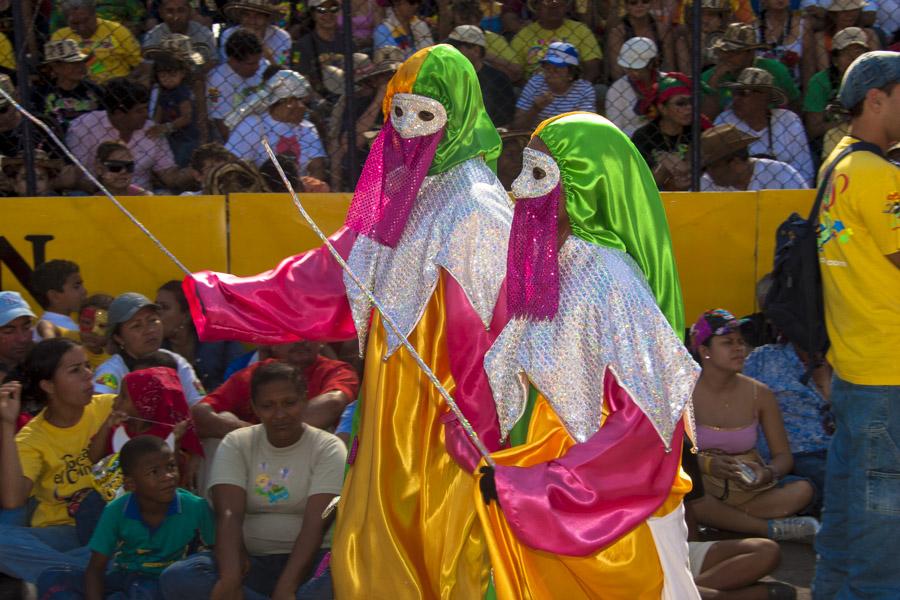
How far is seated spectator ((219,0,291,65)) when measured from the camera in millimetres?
7457

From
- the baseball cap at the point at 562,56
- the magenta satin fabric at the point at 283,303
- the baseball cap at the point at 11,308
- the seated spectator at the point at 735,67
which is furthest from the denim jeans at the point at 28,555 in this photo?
the seated spectator at the point at 735,67

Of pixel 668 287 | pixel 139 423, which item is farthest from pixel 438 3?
pixel 668 287

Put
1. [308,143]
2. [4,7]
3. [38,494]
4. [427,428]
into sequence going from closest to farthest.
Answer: [427,428] < [38,494] < [308,143] < [4,7]

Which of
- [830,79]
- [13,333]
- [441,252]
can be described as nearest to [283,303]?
[441,252]

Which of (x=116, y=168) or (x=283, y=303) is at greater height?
(x=116, y=168)

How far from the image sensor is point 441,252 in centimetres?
372

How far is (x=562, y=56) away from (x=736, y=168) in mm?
1176

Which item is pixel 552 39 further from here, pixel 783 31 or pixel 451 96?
pixel 451 96

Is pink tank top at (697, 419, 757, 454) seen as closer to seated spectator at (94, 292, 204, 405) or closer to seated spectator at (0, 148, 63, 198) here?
seated spectator at (94, 292, 204, 405)

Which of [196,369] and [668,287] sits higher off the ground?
[668,287]

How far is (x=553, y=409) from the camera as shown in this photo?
119 inches

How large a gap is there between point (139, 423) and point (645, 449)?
107 inches

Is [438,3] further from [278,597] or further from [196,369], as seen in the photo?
[278,597]

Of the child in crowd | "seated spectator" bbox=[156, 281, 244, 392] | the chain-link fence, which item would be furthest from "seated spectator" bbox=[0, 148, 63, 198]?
the child in crowd
